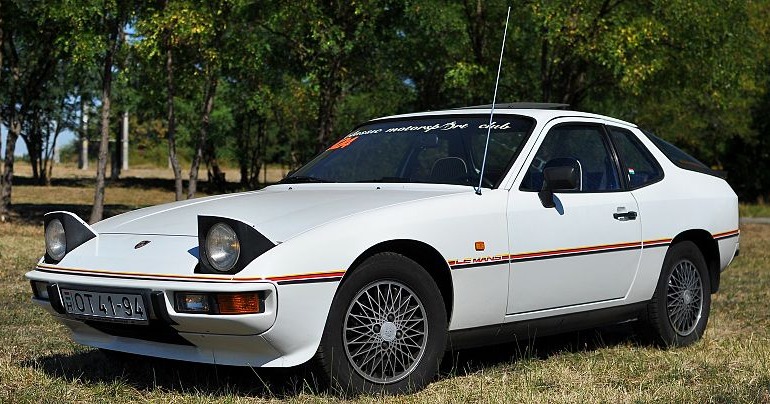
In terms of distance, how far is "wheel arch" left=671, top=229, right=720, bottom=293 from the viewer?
709 cm

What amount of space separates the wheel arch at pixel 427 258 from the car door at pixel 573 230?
0.40 m

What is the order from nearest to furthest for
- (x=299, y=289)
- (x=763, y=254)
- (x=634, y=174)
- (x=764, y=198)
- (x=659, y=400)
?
(x=299, y=289)
(x=659, y=400)
(x=634, y=174)
(x=763, y=254)
(x=764, y=198)

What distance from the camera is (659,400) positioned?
5031 millimetres

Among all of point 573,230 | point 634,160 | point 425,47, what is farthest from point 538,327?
point 425,47

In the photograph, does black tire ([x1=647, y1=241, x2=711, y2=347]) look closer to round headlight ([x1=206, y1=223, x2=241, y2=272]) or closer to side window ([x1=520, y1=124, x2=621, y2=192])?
side window ([x1=520, y1=124, x2=621, y2=192])

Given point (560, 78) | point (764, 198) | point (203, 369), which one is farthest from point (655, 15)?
point (764, 198)

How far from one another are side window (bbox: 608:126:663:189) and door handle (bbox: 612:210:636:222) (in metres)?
0.25

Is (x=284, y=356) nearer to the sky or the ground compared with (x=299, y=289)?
nearer to the ground

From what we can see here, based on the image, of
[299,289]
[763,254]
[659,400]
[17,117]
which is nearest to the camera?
[299,289]

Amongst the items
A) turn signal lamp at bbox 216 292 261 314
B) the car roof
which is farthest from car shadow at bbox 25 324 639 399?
the car roof

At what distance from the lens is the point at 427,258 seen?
5.34m

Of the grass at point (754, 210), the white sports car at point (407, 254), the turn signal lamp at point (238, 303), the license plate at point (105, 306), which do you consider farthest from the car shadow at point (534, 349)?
the grass at point (754, 210)

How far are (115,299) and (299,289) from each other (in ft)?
2.88

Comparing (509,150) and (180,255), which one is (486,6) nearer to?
(509,150)
